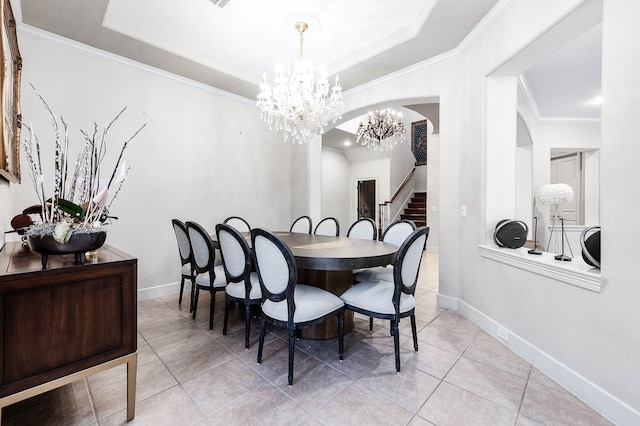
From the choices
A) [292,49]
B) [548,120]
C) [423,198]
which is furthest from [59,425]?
[423,198]

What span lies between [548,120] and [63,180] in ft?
23.6

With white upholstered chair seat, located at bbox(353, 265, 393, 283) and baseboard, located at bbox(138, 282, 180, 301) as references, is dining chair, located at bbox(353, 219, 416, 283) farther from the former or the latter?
baseboard, located at bbox(138, 282, 180, 301)

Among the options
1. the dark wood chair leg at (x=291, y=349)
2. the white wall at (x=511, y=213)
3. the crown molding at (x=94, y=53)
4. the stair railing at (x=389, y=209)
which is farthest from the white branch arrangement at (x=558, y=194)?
the stair railing at (x=389, y=209)

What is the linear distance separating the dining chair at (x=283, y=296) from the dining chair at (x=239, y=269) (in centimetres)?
27

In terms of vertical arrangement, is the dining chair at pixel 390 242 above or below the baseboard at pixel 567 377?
above

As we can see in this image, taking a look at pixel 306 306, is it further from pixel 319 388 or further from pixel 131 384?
pixel 131 384

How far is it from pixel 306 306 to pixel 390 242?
1459 mm

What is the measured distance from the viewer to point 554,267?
1867 mm

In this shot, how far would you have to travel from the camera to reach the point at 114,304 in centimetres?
139

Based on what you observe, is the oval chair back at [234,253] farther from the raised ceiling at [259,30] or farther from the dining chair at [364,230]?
the raised ceiling at [259,30]

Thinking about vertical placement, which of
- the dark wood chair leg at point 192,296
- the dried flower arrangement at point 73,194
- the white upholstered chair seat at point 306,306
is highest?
the dried flower arrangement at point 73,194

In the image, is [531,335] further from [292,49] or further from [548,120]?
[548,120]

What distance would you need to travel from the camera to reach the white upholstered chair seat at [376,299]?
1.97 metres

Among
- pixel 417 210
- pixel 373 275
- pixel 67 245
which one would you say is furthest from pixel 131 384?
pixel 417 210
